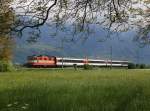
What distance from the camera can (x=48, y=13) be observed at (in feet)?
61.3

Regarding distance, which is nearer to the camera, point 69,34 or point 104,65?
point 69,34

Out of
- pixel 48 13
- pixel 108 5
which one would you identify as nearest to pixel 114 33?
pixel 108 5

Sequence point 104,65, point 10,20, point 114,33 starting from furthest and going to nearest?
point 104,65 → point 114,33 → point 10,20

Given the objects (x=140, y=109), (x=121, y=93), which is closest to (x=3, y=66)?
(x=121, y=93)

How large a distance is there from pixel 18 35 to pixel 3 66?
6883 centimetres

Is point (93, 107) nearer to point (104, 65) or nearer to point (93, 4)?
point (93, 4)

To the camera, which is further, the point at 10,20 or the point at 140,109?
the point at 10,20

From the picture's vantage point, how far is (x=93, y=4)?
18.9 metres

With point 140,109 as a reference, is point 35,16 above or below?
above

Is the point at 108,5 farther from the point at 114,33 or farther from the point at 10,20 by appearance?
the point at 10,20

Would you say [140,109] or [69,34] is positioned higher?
[69,34]

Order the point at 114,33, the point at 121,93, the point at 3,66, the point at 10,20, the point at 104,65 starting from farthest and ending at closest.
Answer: the point at 104,65
the point at 3,66
the point at 121,93
the point at 114,33
the point at 10,20

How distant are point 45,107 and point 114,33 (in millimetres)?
4977

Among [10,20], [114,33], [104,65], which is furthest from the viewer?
[104,65]
